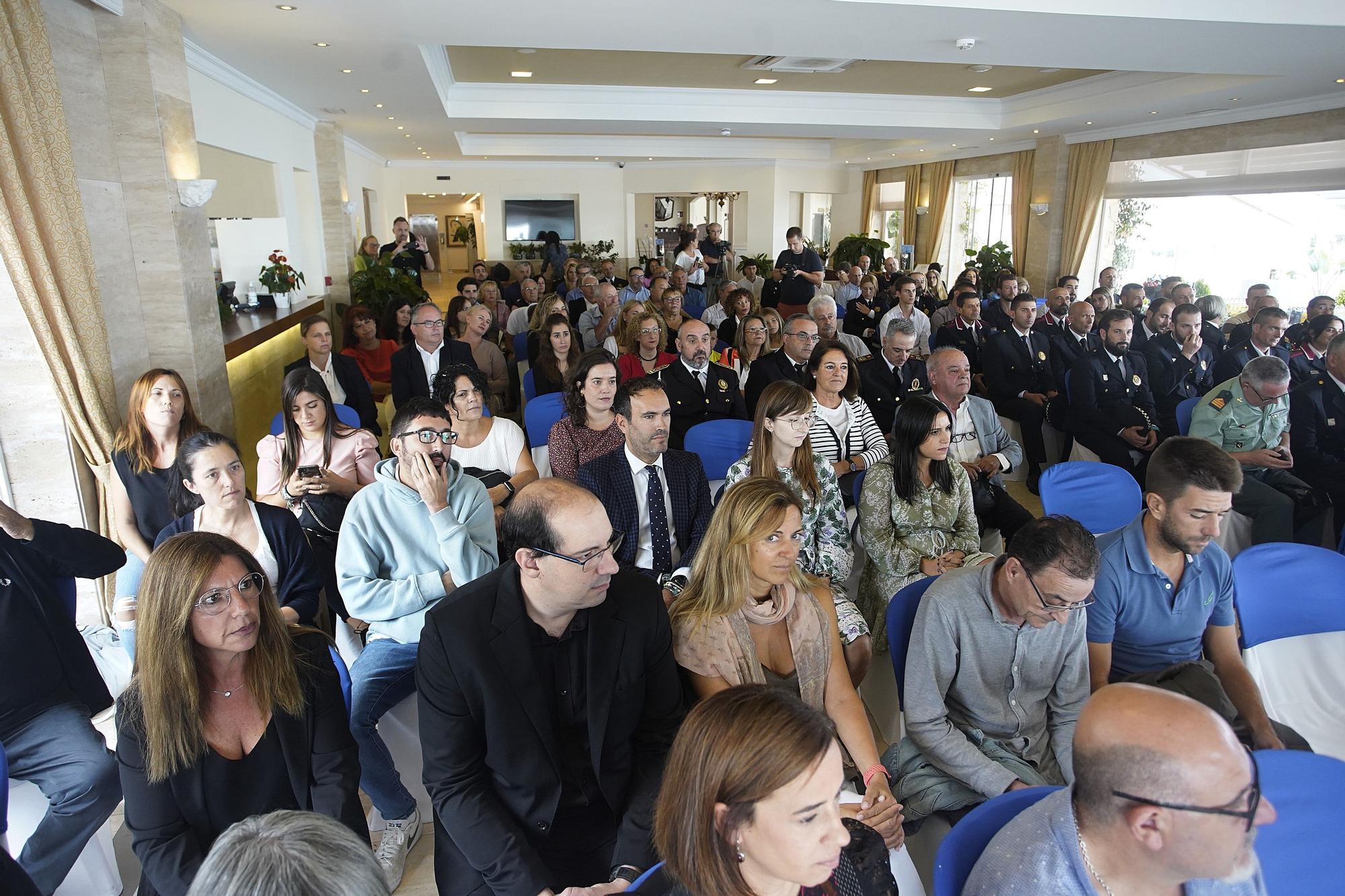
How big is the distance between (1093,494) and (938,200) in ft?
47.4

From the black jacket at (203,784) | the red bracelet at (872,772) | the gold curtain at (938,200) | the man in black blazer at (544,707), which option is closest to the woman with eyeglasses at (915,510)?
the red bracelet at (872,772)

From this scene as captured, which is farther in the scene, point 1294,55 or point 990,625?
point 1294,55

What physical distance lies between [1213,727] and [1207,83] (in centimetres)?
964

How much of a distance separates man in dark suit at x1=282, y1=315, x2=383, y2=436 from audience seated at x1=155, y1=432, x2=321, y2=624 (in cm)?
264

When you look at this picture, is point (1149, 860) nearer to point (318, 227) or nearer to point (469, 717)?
point (469, 717)

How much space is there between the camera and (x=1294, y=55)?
6.21 metres

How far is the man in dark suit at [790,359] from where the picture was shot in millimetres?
5410

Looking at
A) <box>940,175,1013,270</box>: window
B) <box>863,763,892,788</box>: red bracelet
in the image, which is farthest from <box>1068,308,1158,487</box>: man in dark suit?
<box>940,175,1013,270</box>: window

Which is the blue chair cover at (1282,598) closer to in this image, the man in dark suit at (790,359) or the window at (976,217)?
the man in dark suit at (790,359)

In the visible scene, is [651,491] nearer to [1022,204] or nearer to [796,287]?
[796,287]

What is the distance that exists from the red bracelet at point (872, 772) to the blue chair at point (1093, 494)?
1.92 m

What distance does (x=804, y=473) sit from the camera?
3.38 meters

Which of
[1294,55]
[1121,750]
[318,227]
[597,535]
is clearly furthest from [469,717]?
[318,227]

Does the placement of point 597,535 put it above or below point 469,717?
above
